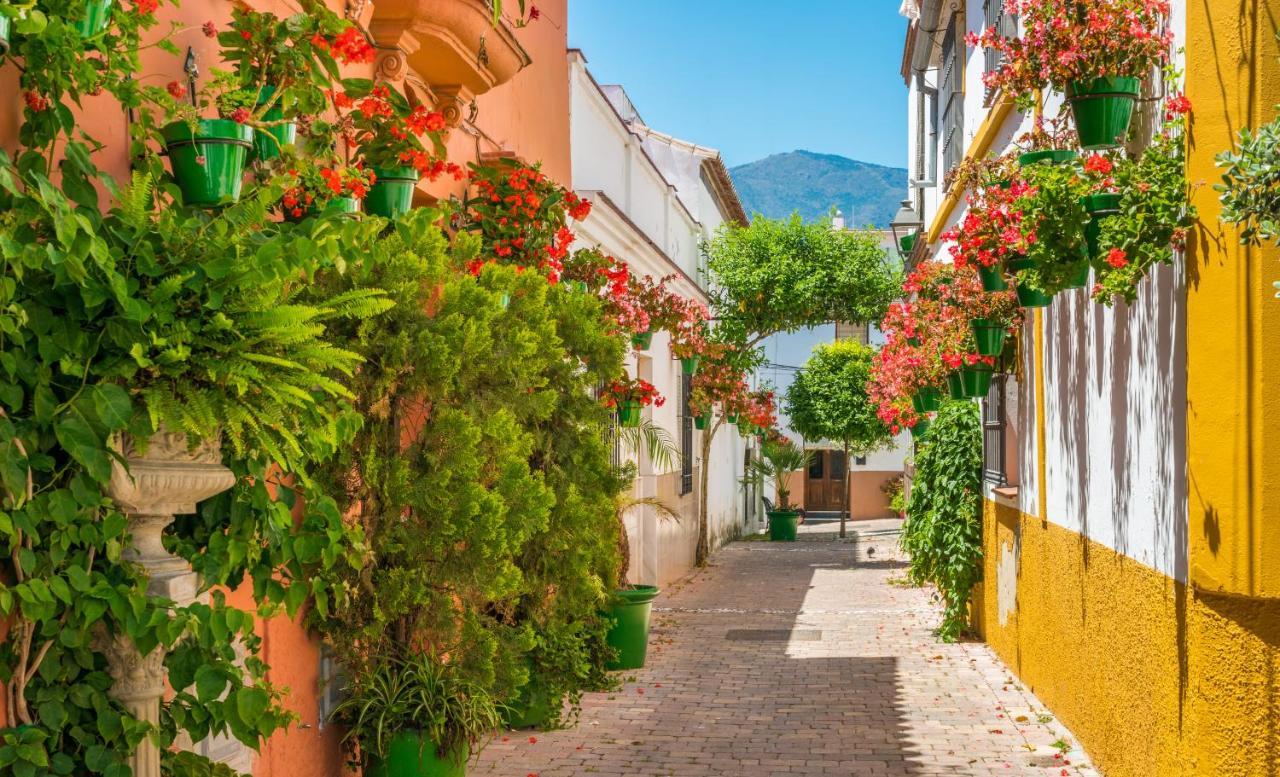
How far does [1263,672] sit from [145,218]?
4.13m

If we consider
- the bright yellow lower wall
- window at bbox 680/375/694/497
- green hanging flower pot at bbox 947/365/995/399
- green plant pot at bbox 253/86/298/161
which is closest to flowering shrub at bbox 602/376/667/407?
green hanging flower pot at bbox 947/365/995/399

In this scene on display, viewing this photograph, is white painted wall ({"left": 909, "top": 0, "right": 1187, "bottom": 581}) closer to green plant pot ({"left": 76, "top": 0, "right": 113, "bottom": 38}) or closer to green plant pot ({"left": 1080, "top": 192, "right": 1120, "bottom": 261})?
green plant pot ({"left": 1080, "top": 192, "right": 1120, "bottom": 261})

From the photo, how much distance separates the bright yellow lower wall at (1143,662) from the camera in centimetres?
486

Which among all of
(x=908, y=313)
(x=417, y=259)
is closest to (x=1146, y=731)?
(x=417, y=259)

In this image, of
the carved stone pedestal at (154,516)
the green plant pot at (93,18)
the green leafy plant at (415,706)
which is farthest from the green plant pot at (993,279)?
the green plant pot at (93,18)

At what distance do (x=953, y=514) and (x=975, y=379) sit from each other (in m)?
2.27

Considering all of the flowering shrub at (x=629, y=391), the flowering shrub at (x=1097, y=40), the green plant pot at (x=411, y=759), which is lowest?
the green plant pot at (x=411, y=759)

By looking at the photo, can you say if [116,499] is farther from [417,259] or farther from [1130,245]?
[1130,245]

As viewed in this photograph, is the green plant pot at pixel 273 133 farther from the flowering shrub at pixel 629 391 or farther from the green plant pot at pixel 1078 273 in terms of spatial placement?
the flowering shrub at pixel 629 391

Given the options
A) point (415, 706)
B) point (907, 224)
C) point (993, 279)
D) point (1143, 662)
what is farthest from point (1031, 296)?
point (907, 224)

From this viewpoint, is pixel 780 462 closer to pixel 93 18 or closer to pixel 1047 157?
pixel 1047 157

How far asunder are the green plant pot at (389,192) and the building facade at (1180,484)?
3393 mm

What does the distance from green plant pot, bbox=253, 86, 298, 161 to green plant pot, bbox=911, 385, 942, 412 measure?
851 centimetres

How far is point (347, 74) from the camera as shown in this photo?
650 cm
